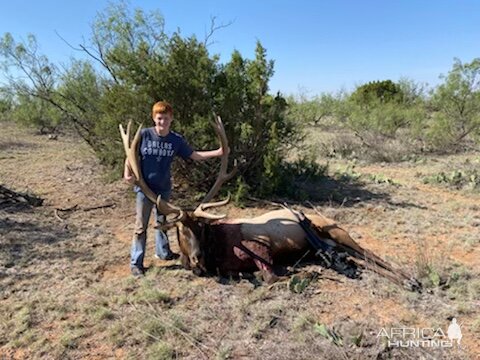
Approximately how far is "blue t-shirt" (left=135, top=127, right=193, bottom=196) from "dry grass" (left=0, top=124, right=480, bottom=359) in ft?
3.11

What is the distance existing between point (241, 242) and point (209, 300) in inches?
28.3

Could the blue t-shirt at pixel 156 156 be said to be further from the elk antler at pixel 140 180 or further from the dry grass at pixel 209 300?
the dry grass at pixel 209 300

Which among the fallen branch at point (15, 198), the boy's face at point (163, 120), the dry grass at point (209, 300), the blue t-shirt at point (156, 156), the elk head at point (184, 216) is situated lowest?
the dry grass at point (209, 300)

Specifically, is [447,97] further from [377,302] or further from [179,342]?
[179,342]

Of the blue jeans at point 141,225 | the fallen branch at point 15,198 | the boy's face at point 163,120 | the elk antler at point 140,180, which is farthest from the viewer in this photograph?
the fallen branch at point 15,198

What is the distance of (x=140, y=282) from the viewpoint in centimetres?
435

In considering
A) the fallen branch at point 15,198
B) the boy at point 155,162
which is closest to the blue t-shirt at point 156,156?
the boy at point 155,162

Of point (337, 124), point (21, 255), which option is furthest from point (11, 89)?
point (337, 124)

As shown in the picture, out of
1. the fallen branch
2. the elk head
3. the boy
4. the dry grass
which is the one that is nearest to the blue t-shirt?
the boy

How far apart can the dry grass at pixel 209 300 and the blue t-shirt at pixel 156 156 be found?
0.95 meters

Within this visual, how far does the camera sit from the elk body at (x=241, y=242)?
14.0 ft

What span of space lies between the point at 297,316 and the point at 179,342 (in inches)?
39.8

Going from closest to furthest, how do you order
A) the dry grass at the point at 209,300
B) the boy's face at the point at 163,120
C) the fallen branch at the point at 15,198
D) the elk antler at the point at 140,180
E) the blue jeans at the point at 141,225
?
the dry grass at the point at 209,300
the elk antler at the point at 140,180
the boy's face at the point at 163,120
the blue jeans at the point at 141,225
the fallen branch at the point at 15,198

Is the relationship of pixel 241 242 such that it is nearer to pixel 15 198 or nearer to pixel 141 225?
pixel 141 225
